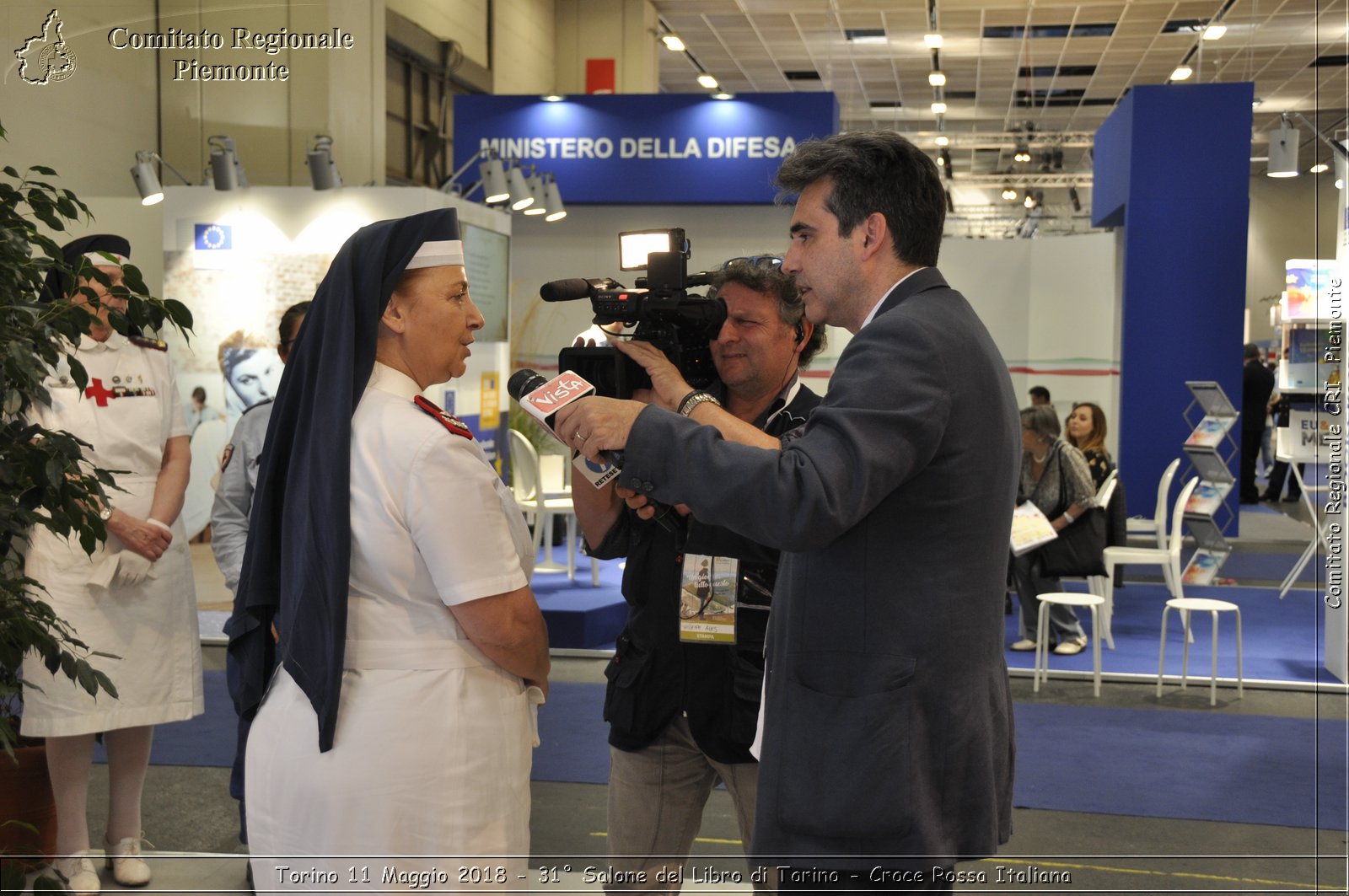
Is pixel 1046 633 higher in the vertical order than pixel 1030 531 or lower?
lower

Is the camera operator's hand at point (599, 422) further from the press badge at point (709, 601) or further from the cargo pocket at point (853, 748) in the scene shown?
the press badge at point (709, 601)

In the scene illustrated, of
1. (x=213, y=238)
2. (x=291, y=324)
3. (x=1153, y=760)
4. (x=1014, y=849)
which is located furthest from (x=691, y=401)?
(x=213, y=238)

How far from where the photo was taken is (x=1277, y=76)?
1585 centimetres

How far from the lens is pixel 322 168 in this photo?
753 cm

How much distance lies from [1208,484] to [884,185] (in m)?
8.24

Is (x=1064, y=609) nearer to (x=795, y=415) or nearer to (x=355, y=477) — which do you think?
(x=795, y=415)

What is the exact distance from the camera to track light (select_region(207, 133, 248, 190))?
7465 millimetres

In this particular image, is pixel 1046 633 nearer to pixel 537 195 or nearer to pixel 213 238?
pixel 537 195

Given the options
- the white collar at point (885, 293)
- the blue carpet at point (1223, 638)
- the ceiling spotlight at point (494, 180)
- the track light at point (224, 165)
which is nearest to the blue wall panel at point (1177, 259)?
the blue carpet at point (1223, 638)

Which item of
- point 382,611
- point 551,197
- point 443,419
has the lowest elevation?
point 382,611

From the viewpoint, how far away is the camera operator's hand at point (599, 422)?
146 cm

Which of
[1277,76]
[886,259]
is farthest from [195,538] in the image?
[1277,76]

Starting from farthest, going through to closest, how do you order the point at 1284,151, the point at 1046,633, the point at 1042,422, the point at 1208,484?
the point at 1284,151 → the point at 1208,484 → the point at 1042,422 → the point at 1046,633

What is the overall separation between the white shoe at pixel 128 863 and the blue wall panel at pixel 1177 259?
9.14 m
